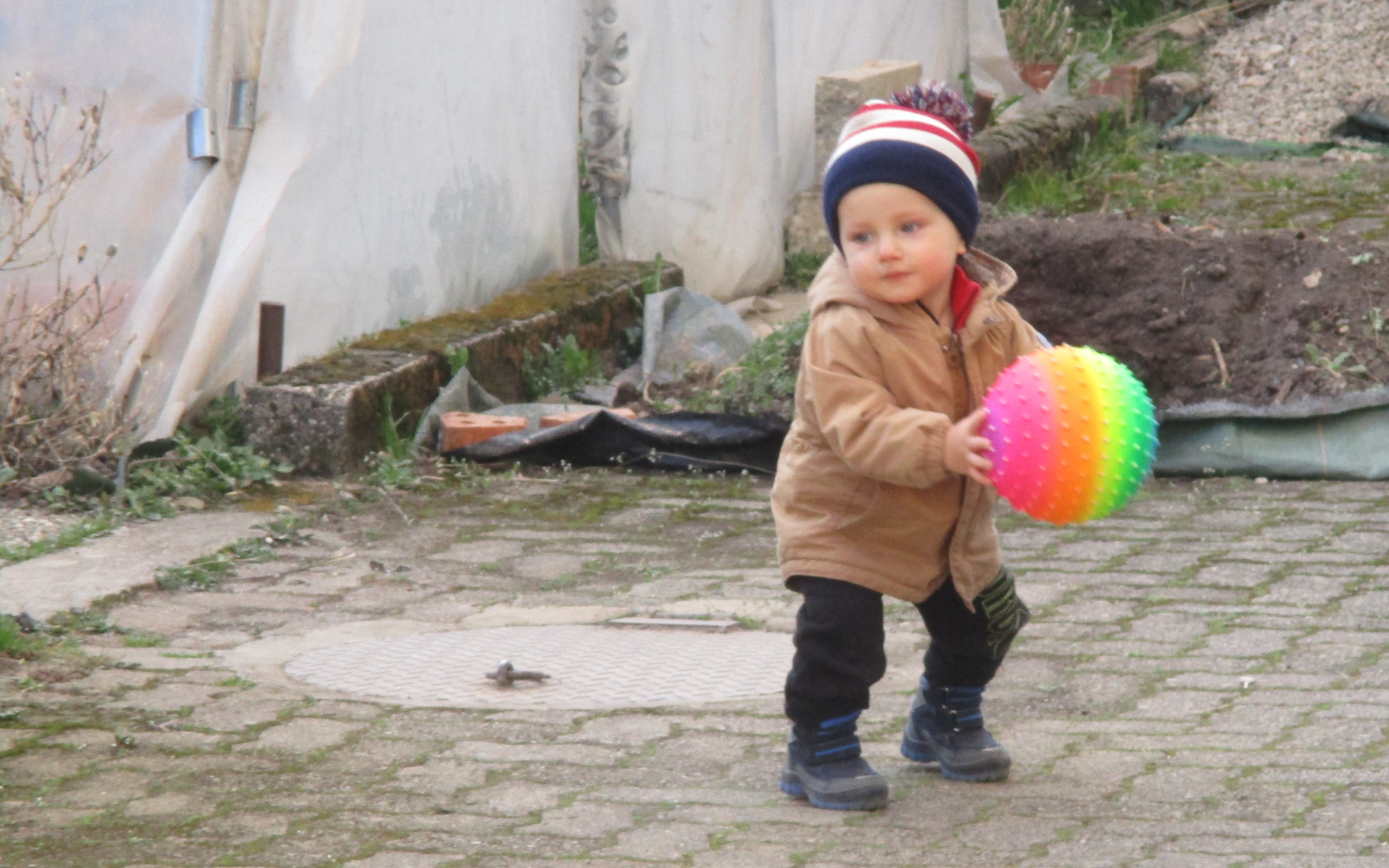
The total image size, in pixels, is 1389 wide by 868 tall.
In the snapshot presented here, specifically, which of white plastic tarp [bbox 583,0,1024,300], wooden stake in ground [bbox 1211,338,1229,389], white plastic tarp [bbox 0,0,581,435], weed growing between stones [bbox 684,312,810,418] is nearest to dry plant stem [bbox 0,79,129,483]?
white plastic tarp [bbox 0,0,581,435]

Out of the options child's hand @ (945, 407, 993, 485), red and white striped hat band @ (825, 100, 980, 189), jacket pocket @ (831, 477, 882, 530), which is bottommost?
jacket pocket @ (831, 477, 882, 530)

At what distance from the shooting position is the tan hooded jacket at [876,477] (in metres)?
3.19

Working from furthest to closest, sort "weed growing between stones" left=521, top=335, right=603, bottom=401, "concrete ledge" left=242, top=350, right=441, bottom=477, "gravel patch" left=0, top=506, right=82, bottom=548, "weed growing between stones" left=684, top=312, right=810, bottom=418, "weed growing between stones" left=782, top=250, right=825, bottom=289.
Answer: "weed growing between stones" left=782, top=250, right=825, bottom=289, "weed growing between stones" left=521, top=335, right=603, bottom=401, "weed growing between stones" left=684, top=312, right=810, bottom=418, "concrete ledge" left=242, top=350, right=441, bottom=477, "gravel patch" left=0, top=506, right=82, bottom=548

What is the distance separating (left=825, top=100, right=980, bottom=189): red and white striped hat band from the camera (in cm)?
321

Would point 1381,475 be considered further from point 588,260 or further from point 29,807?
point 29,807

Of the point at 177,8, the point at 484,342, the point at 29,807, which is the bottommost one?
the point at 29,807

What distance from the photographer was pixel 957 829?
3.21 meters

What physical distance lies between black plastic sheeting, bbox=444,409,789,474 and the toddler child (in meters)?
3.18

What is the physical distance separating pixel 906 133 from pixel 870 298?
1.00 feet

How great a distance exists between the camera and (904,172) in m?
3.17

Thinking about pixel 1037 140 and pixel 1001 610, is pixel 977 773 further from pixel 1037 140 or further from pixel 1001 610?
pixel 1037 140

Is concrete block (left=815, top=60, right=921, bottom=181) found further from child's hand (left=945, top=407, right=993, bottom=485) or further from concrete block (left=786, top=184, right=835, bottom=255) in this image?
child's hand (left=945, top=407, right=993, bottom=485)

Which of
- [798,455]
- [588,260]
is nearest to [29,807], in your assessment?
[798,455]

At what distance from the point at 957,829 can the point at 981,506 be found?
595mm
